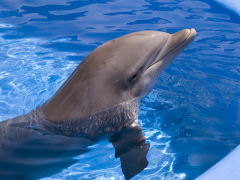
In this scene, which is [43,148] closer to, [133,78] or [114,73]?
[114,73]

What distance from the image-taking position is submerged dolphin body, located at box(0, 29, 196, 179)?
11.9 ft

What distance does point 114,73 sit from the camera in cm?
373

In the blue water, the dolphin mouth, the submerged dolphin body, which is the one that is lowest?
the blue water

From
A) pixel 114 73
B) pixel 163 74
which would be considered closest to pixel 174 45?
pixel 114 73

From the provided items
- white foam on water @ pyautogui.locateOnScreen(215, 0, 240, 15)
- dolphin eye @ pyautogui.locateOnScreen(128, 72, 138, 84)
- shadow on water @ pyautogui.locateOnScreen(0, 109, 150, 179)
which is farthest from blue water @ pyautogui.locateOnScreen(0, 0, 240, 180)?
dolphin eye @ pyautogui.locateOnScreen(128, 72, 138, 84)

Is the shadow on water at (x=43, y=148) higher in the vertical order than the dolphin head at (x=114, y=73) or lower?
lower

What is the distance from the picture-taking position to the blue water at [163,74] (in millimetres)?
4320

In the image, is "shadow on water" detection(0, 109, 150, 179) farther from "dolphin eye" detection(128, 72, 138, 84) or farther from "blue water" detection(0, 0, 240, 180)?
"dolphin eye" detection(128, 72, 138, 84)

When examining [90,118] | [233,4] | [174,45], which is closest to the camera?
[90,118]

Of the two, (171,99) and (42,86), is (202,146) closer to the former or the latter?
(171,99)

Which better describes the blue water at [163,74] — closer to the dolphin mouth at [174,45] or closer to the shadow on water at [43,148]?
the shadow on water at [43,148]

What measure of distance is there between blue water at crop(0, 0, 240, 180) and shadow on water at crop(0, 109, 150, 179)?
36cm

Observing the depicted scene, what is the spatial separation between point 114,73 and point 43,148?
128 cm

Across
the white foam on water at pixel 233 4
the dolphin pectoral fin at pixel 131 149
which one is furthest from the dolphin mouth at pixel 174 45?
the white foam on water at pixel 233 4
